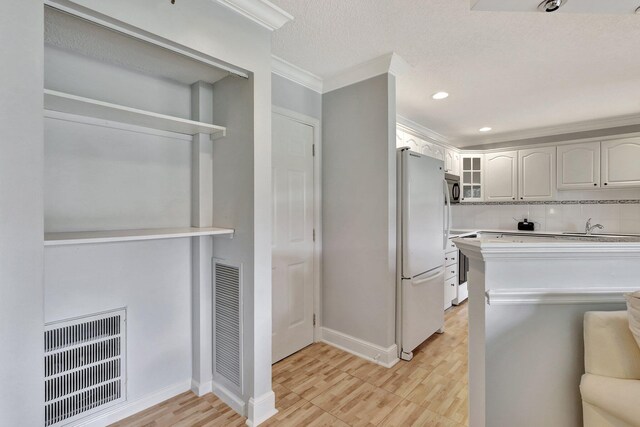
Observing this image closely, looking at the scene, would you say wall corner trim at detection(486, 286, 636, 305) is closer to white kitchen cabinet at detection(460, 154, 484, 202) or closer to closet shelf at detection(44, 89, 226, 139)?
closet shelf at detection(44, 89, 226, 139)

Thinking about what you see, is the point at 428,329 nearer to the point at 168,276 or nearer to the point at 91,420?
the point at 168,276

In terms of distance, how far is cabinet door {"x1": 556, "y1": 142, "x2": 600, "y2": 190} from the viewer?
3.92 meters

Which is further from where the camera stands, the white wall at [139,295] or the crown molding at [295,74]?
the crown molding at [295,74]

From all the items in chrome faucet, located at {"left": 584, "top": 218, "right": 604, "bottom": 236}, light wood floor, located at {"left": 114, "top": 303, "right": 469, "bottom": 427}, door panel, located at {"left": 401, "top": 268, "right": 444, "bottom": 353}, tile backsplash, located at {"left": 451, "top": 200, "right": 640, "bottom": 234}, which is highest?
tile backsplash, located at {"left": 451, "top": 200, "right": 640, "bottom": 234}

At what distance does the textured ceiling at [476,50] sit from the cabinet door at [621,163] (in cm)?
54

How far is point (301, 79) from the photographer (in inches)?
103

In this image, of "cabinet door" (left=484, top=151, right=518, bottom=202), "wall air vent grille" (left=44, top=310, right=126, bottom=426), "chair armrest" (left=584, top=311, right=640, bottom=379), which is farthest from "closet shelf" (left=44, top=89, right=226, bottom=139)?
"cabinet door" (left=484, top=151, right=518, bottom=202)

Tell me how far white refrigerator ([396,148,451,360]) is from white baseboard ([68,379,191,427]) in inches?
66.2

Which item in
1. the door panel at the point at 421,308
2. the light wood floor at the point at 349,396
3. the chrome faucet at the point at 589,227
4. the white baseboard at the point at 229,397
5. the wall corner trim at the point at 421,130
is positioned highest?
the wall corner trim at the point at 421,130

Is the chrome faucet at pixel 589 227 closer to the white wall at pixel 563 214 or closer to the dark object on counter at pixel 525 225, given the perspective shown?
the white wall at pixel 563 214

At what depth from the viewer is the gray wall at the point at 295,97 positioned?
244cm

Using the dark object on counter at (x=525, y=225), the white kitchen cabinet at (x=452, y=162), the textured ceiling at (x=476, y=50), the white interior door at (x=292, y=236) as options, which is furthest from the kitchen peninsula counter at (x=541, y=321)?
the dark object on counter at (x=525, y=225)

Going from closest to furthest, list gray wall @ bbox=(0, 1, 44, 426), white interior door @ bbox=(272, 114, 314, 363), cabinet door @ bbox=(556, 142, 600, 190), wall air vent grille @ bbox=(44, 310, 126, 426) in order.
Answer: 1. gray wall @ bbox=(0, 1, 44, 426)
2. wall air vent grille @ bbox=(44, 310, 126, 426)
3. white interior door @ bbox=(272, 114, 314, 363)
4. cabinet door @ bbox=(556, 142, 600, 190)

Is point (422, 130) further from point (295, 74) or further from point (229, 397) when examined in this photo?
point (229, 397)
